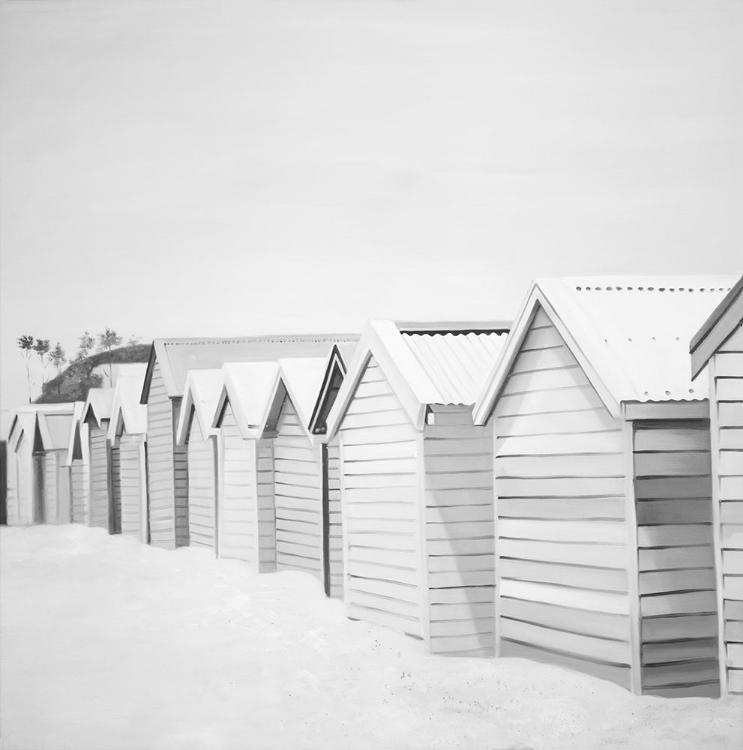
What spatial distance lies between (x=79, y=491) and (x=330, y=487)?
48.1ft

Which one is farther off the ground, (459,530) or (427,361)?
(427,361)

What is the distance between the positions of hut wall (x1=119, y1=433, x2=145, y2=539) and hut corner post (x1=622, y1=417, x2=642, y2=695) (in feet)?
47.9

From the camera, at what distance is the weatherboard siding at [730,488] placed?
634cm

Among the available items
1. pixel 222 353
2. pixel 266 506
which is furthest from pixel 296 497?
pixel 222 353

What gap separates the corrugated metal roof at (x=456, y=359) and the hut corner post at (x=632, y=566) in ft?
6.52

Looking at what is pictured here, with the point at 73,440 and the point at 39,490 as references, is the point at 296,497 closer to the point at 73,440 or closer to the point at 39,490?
the point at 73,440

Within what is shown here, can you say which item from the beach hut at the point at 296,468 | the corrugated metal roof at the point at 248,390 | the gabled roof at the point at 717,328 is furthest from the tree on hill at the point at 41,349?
the gabled roof at the point at 717,328

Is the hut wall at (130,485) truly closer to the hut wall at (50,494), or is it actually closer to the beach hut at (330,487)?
the hut wall at (50,494)

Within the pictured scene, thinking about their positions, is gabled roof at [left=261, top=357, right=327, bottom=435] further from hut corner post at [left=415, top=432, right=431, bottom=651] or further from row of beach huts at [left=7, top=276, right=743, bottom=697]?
hut corner post at [left=415, top=432, right=431, bottom=651]

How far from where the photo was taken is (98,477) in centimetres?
2359

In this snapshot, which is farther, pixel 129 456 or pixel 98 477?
pixel 98 477

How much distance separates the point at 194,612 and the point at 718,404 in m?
6.78

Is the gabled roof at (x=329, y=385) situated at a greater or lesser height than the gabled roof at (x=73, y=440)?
greater

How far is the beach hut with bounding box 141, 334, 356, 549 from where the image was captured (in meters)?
16.8
